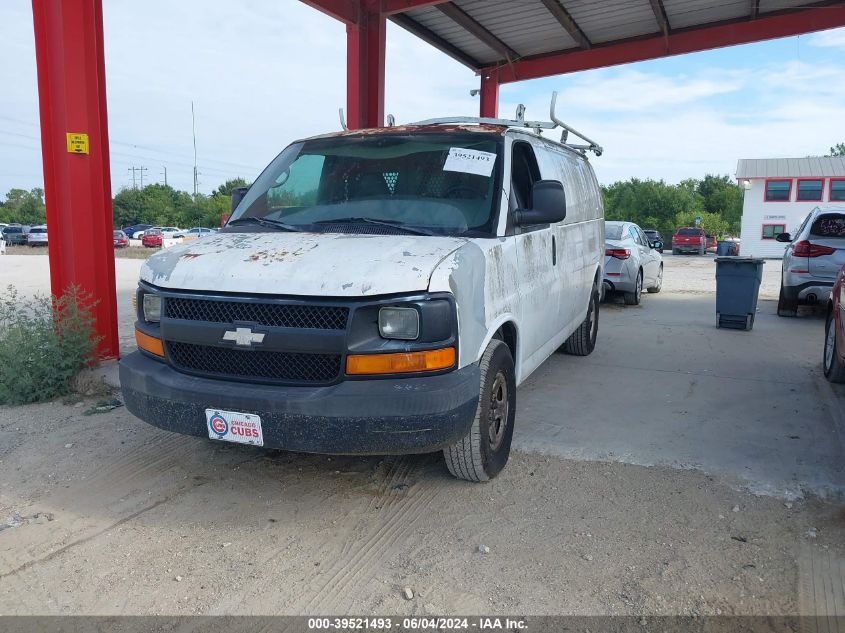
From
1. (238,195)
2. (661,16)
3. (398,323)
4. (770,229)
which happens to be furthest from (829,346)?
(770,229)

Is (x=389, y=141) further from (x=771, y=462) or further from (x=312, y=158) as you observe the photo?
(x=771, y=462)

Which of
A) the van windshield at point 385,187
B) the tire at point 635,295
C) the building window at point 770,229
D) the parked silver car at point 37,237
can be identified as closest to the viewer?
the van windshield at point 385,187

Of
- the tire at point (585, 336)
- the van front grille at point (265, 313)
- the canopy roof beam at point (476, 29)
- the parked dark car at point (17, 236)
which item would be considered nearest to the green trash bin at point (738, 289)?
the tire at point (585, 336)

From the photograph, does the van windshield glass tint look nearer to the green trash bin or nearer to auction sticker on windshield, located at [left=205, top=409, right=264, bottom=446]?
the green trash bin

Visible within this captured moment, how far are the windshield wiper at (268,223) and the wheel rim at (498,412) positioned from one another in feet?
4.93

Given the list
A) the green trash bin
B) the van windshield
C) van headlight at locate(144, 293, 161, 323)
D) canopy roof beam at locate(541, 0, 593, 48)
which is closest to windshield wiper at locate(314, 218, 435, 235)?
the van windshield

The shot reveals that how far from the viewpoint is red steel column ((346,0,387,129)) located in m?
9.57

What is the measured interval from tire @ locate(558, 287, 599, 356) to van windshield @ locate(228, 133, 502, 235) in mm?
3299

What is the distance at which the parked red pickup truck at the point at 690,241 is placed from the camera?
39.3m

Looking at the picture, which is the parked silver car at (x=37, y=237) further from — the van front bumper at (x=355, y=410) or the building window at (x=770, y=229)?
the building window at (x=770, y=229)

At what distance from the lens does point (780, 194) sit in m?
43.3

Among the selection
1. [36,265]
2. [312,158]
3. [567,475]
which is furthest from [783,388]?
[36,265]

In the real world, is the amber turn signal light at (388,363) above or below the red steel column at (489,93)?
below

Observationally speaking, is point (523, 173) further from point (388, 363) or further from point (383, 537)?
point (383, 537)
